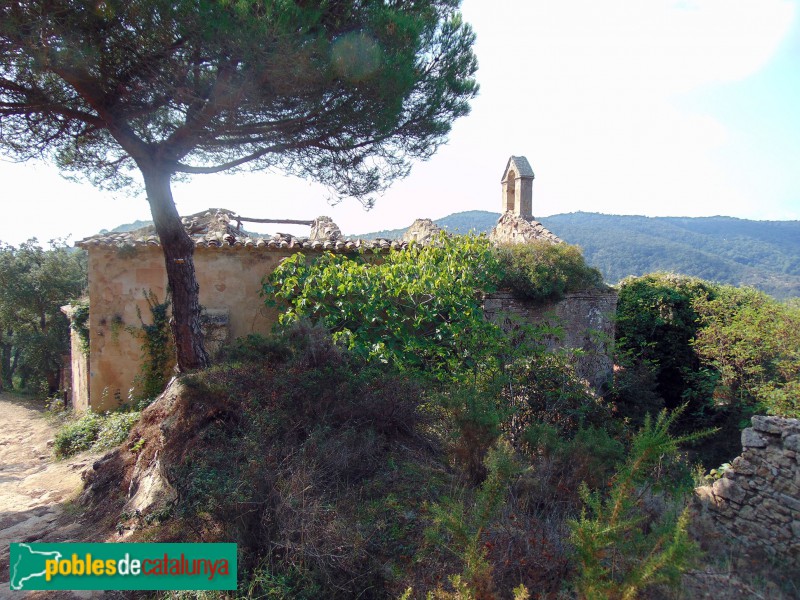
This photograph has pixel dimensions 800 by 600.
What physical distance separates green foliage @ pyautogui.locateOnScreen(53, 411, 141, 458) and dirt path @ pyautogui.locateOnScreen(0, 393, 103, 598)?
211 mm

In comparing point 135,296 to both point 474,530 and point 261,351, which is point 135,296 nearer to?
point 261,351

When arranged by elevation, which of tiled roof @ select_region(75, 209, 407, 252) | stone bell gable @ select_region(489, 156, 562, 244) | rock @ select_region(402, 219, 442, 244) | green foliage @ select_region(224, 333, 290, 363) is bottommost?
green foliage @ select_region(224, 333, 290, 363)

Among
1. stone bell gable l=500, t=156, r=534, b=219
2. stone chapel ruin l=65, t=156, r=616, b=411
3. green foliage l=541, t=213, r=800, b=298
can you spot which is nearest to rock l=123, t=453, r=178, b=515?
stone chapel ruin l=65, t=156, r=616, b=411

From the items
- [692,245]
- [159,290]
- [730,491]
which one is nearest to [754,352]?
[730,491]

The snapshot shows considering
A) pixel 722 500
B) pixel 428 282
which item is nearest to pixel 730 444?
pixel 722 500

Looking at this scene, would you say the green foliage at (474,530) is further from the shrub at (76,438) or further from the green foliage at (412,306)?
the shrub at (76,438)

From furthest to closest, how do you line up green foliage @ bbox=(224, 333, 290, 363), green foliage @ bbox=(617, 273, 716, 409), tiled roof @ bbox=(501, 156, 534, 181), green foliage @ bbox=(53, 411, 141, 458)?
tiled roof @ bbox=(501, 156, 534, 181) < green foliage @ bbox=(617, 273, 716, 409) < green foliage @ bbox=(53, 411, 141, 458) < green foliage @ bbox=(224, 333, 290, 363)

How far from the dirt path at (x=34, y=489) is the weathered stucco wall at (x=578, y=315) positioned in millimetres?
5662

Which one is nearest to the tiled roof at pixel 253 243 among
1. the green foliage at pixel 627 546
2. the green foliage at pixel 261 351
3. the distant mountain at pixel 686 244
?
the green foliage at pixel 261 351

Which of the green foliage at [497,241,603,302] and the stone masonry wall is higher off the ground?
the green foliage at [497,241,603,302]

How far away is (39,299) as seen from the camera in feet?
60.1

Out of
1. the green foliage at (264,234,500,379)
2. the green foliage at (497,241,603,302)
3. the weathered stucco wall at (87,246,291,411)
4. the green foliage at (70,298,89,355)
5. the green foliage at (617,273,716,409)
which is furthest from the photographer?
the green foliage at (70,298,89,355)

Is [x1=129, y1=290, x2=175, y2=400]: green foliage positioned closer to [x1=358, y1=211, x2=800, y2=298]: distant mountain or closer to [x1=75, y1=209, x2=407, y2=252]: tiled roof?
[x1=75, y1=209, x2=407, y2=252]: tiled roof

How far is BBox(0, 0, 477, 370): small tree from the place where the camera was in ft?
14.9
